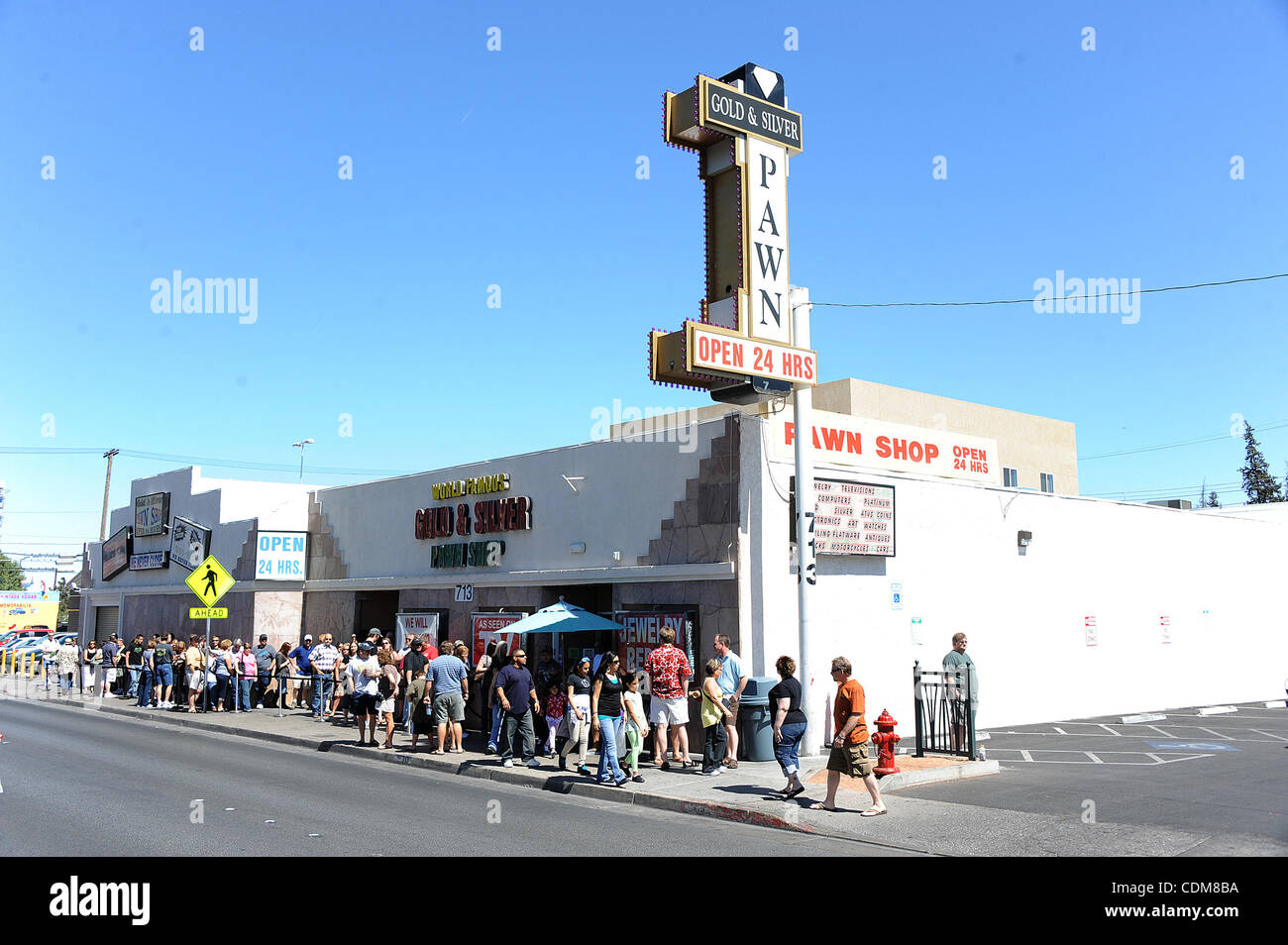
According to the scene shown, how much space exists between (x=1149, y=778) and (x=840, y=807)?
466 cm

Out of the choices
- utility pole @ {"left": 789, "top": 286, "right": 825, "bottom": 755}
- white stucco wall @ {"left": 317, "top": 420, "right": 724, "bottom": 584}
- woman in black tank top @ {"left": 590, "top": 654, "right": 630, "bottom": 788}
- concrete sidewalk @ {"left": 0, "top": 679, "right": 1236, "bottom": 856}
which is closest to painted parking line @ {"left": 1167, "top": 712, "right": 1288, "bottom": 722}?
concrete sidewalk @ {"left": 0, "top": 679, "right": 1236, "bottom": 856}

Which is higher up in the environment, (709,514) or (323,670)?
(709,514)

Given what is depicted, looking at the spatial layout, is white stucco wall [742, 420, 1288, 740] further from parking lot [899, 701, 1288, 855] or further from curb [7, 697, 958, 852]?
curb [7, 697, 958, 852]

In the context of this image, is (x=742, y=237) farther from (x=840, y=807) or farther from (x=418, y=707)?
(x=418, y=707)

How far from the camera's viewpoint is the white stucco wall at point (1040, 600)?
52.3 feet

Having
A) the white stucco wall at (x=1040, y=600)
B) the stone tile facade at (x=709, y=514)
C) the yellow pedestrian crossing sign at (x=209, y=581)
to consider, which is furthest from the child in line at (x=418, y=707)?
the yellow pedestrian crossing sign at (x=209, y=581)

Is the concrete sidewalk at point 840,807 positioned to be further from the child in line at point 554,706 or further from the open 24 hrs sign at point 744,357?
the open 24 hrs sign at point 744,357

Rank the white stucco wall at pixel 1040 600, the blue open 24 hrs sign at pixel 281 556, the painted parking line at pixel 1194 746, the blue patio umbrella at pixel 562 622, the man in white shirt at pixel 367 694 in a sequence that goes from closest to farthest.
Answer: the painted parking line at pixel 1194 746 < the white stucco wall at pixel 1040 600 < the blue patio umbrella at pixel 562 622 < the man in white shirt at pixel 367 694 < the blue open 24 hrs sign at pixel 281 556

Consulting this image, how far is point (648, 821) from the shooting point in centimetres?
1101

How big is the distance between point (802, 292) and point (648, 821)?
8.80 meters

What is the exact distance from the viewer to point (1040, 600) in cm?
2009

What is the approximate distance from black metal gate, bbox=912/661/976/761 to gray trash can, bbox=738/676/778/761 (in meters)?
2.17

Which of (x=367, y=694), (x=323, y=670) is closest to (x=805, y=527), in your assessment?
(x=367, y=694)

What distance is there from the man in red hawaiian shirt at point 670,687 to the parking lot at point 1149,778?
3.53m
